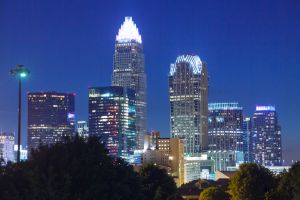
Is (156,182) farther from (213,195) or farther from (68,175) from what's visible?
(68,175)

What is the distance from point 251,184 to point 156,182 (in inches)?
581

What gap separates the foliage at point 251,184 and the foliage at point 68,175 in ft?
103

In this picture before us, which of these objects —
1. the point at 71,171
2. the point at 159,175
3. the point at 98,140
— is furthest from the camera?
the point at 159,175

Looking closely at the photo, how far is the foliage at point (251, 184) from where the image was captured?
6556 centimetres

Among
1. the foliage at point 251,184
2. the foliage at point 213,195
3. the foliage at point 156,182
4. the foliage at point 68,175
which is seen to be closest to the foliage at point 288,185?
the foliage at point 251,184

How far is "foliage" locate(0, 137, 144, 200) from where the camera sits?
26.1m

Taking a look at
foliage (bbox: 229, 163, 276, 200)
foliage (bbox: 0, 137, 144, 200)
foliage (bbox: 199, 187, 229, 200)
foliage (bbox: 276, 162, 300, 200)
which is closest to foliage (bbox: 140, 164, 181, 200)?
foliage (bbox: 229, 163, 276, 200)

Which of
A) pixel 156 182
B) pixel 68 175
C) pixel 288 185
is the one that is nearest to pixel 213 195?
pixel 288 185

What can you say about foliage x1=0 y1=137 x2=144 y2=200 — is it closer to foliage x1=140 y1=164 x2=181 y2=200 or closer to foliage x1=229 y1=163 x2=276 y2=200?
foliage x1=140 y1=164 x2=181 y2=200

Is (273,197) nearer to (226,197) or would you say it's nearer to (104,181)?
(226,197)

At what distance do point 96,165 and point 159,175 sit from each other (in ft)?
78.5

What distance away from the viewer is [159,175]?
55.7 meters

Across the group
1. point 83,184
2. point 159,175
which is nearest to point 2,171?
point 83,184

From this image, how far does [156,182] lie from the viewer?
55375 millimetres
